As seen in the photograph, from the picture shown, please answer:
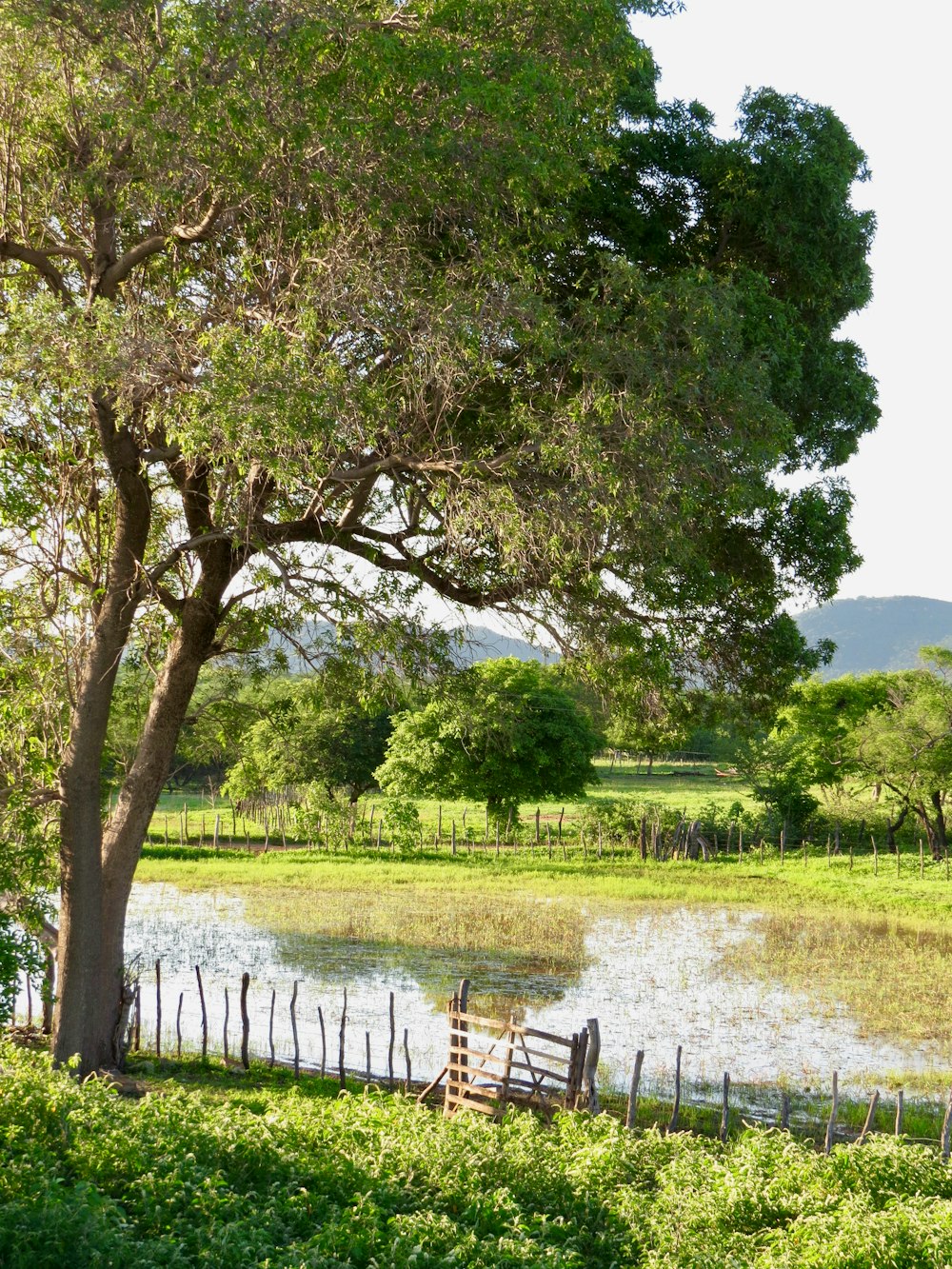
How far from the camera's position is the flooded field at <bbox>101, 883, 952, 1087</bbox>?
45.2 ft

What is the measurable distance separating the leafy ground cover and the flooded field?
5.07 m

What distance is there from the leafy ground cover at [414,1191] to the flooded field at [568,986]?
507 centimetres

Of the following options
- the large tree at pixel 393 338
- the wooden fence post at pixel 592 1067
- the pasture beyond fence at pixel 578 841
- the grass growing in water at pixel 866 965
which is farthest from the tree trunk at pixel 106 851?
the pasture beyond fence at pixel 578 841

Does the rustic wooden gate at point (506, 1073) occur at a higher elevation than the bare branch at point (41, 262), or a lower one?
lower

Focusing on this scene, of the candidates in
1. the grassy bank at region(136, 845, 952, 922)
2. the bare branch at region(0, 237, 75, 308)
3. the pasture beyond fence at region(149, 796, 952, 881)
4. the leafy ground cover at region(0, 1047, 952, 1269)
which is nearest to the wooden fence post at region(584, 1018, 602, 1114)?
the leafy ground cover at region(0, 1047, 952, 1269)

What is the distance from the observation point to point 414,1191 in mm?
6977

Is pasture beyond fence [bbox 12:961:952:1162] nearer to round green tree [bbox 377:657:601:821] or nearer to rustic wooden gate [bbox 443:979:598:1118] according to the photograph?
rustic wooden gate [bbox 443:979:598:1118]

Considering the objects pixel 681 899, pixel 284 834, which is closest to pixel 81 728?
pixel 681 899

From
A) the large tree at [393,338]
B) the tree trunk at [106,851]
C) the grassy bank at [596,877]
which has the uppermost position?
the large tree at [393,338]

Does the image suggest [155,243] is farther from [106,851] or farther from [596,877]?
[596,877]

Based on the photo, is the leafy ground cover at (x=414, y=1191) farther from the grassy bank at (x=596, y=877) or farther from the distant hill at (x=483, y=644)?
the grassy bank at (x=596, y=877)

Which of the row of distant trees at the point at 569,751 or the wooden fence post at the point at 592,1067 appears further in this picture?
the row of distant trees at the point at 569,751

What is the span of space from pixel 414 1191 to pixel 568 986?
10.5 m

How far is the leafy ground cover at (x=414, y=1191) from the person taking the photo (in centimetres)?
587
